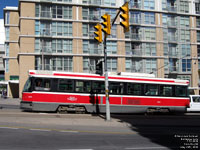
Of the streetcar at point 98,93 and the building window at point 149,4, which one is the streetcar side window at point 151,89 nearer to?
the streetcar at point 98,93

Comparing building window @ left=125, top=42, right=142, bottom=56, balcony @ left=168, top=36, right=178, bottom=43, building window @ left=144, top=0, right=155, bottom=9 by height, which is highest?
building window @ left=144, top=0, right=155, bottom=9

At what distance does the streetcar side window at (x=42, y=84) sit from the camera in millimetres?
15922

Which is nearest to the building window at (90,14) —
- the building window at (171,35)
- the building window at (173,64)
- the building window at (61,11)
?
the building window at (61,11)

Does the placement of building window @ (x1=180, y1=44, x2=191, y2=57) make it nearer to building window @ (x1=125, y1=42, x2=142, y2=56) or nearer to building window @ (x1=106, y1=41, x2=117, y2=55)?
building window @ (x1=125, y1=42, x2=142, y2=56)

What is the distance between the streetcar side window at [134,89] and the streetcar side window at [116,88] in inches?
22.9

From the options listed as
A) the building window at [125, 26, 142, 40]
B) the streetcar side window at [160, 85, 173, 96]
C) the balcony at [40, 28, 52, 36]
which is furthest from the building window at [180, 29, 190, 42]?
the streetcar side window at [160, 85, 173, 96]

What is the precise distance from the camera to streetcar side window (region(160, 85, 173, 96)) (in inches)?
735

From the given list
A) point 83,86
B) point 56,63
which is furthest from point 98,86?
point 56,63

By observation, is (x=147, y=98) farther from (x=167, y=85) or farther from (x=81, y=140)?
(x=81, y=140)

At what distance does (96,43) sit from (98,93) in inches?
1156

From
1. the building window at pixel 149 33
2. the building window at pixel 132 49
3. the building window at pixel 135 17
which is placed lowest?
the building window at pixel 132 49

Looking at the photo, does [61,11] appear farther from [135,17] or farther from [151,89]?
[151,89]

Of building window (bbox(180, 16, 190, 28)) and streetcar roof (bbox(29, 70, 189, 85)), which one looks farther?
building window (bbox(180, 16, 190, 28))

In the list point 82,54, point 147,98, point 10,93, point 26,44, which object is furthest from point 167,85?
point 10,93
